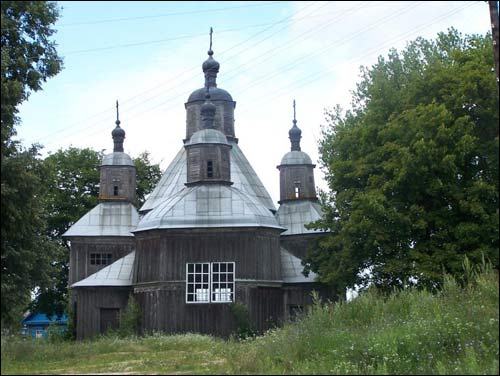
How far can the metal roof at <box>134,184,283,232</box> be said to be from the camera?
3269 cm

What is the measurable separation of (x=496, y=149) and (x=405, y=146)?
123 inches

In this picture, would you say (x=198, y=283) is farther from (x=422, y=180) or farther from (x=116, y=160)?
(x=116, y=160)

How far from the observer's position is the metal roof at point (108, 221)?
40188mm

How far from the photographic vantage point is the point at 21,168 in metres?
20.0

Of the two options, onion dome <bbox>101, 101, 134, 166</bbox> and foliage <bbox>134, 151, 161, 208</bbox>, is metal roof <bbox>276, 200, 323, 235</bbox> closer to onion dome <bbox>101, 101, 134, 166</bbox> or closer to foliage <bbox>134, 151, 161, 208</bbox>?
onion dome <bbox>101, 101, 134, 166</bbox>

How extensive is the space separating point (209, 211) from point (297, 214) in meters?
7.81

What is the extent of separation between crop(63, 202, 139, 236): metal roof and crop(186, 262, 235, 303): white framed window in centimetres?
900

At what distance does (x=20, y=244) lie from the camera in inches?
864

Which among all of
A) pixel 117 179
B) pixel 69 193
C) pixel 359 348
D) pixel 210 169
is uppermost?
pixel 69 193

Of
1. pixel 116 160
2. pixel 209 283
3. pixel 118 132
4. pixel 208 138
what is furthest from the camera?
pixel 118 132

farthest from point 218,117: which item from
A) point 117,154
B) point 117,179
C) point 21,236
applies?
point 21,236

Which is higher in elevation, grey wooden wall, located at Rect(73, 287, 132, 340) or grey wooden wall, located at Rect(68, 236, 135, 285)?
grey wooden wall, located at Rect(68, 236, 135, 285)

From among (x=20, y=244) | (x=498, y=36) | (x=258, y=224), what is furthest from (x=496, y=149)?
(x=20, y=244)

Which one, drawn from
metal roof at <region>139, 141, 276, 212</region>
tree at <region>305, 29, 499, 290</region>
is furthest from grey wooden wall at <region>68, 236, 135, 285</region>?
tree at <region>305, 29, 499, 290</region>
